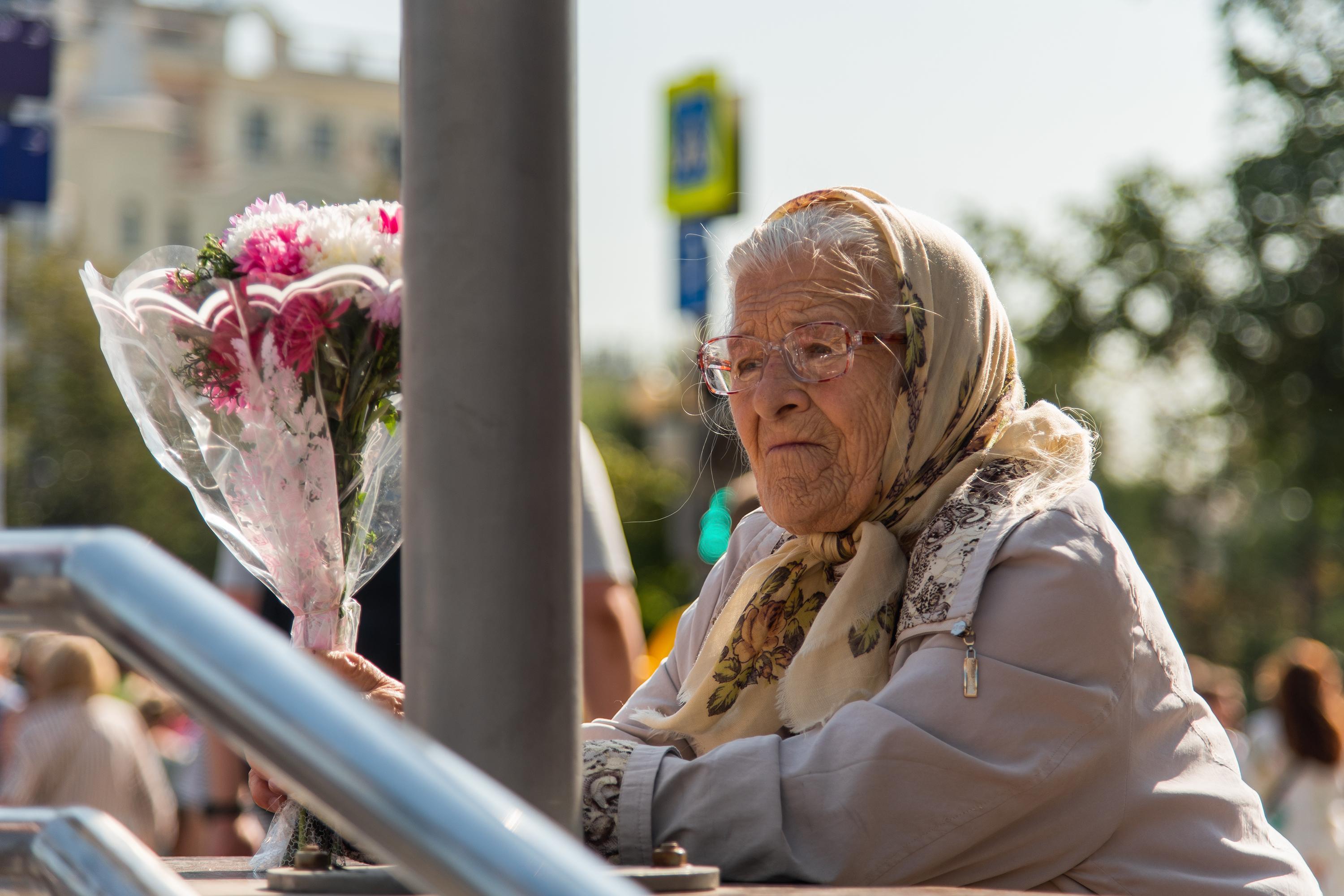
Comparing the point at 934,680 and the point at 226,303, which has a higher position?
the point at 226,303

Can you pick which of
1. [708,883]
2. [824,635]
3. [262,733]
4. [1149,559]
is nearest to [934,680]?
[824,635]

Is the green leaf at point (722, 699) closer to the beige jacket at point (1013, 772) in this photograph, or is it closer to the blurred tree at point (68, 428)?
the beige jacket at point (1013, 772)

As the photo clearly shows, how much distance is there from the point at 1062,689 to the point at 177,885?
124 cm

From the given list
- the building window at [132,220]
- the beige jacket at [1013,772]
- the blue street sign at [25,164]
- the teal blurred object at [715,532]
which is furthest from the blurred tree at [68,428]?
the beige jacket at [1013,772]

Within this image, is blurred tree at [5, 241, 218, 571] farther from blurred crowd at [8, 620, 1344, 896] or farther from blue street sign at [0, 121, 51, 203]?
blue street sign at [0, 121, 51, 203]

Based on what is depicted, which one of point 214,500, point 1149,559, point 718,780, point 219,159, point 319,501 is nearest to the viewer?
point 718,780

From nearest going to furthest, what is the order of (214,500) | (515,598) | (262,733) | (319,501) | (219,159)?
(262,733), (515,598), (319,501), (214,500), (219,159)

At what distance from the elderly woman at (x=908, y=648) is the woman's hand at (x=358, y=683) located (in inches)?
12.3

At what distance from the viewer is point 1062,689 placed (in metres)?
1.96

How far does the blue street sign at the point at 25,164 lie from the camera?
20.4ft

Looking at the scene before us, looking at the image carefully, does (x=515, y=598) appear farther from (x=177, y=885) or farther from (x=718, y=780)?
(x=718, y=780)

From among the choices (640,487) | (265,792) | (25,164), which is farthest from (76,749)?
(640,487)

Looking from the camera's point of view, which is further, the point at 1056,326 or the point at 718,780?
the point at 1056,326

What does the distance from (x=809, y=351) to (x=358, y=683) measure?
0.92 metres
